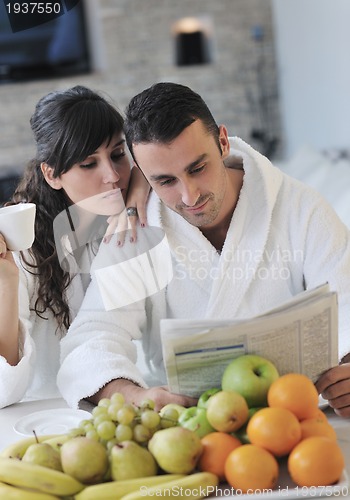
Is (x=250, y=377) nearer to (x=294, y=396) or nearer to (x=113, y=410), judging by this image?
(x=294, y=396)

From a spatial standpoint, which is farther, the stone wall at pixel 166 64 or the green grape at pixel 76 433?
the stone wall at pixel 166 64

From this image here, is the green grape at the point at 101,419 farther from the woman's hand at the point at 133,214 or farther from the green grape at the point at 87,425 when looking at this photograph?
the woman's hand at the point at 133,214

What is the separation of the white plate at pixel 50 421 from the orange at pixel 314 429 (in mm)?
425

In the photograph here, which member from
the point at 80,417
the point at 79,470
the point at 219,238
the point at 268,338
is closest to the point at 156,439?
the point at 79,470

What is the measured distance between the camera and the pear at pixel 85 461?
0.90m

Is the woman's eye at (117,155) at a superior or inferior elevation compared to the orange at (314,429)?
superior

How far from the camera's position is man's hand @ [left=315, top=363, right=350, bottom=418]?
114cm

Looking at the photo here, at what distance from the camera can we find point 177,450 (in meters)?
0.89

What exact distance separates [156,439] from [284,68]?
16.5 feet

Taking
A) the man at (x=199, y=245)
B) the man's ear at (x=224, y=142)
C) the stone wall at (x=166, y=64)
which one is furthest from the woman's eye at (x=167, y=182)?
the stone wall at (x=166, y=64)

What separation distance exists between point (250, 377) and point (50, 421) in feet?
1.40

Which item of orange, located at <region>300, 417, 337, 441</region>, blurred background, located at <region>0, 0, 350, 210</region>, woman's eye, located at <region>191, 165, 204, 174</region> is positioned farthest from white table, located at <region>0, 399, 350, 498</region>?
blurred background, located at <region>0, 0, 350, 210</region>

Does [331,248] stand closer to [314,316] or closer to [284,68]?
[314,316]

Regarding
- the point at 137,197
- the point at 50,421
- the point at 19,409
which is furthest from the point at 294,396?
the point at 137,197
